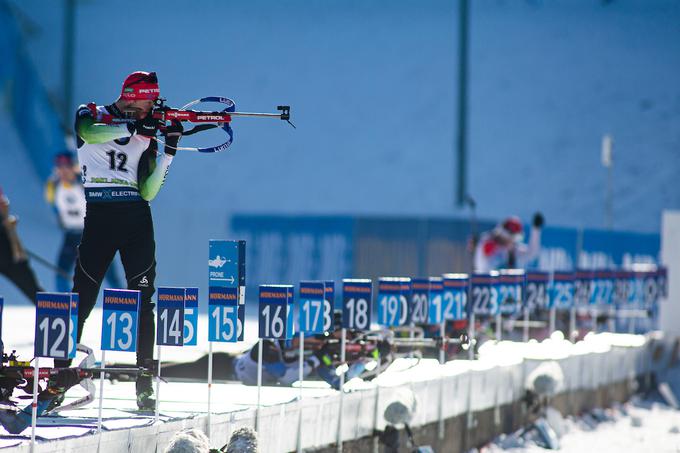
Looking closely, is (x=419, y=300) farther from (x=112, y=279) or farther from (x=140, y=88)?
(x=112, y=279)

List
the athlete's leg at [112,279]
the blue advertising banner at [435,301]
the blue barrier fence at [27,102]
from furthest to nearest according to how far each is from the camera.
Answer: the blue barrier fence at [27,102] < the athlete's leg at [112,279] < the blue advertising banner at [435,301]

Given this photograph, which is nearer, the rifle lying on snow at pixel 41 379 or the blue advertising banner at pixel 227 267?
the rifle lying on snow at pixel 41 379

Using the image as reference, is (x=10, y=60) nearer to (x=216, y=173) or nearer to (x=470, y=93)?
(x=216, y=173)

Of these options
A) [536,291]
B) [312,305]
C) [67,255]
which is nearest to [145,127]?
[312,305]

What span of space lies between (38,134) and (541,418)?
2238cm

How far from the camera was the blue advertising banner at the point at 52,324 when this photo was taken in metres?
7.01

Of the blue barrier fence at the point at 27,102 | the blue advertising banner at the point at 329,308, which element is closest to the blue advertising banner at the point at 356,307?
the blue advertising banner at the point at 329,308

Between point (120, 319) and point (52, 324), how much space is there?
2.00ft

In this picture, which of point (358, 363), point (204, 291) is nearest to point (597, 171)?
point (204, 291)

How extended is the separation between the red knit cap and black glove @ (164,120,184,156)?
20 cm

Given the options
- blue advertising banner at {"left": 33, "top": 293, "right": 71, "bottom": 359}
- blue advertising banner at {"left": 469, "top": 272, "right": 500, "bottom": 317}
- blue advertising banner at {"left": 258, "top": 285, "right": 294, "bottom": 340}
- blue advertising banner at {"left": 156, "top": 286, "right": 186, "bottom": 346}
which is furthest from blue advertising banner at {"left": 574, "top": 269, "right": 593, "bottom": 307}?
blue advertising banner at {"left": 33, "top": 293, "right": 71, "bottom": 359}

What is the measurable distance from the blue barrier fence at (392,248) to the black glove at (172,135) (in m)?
14.4

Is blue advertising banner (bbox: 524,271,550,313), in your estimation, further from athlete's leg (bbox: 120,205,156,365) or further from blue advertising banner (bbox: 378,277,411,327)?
athlete's leg (bbox: 120,205,156,365)

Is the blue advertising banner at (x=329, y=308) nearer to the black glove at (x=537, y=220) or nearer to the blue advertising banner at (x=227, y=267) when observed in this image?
the blue advertising banner at (x=227, y=267)
